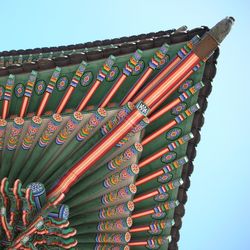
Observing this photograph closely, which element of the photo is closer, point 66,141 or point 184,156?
point 66,141

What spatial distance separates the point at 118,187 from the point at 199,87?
2937 mm

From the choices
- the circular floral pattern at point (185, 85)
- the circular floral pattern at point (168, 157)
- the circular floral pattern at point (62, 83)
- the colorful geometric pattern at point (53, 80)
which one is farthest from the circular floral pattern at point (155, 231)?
the colorful geometric pattern at point (53, 80)

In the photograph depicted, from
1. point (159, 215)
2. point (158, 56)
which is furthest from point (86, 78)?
point (159, 215)

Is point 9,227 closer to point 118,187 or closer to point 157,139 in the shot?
point 118,187

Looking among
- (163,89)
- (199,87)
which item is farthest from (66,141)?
(199,87)

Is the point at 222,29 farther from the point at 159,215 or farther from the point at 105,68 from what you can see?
the point at 159,215

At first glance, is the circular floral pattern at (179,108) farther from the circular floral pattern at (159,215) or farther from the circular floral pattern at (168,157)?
the circular floral pattern at (159,215)

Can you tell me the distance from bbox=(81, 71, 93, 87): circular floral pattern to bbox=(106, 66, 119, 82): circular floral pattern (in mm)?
377

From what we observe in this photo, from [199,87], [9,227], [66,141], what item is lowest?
[9,227]

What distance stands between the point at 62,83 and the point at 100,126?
1.25 m

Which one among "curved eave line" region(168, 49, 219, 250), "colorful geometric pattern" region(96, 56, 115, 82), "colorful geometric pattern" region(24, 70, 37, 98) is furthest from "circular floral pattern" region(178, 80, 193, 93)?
"colorful geometric pattern" region(24, 70, 37, 98)

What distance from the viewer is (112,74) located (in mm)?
11805

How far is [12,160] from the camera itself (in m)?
11.8

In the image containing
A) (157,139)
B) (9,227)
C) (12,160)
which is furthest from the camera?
(157,139)
